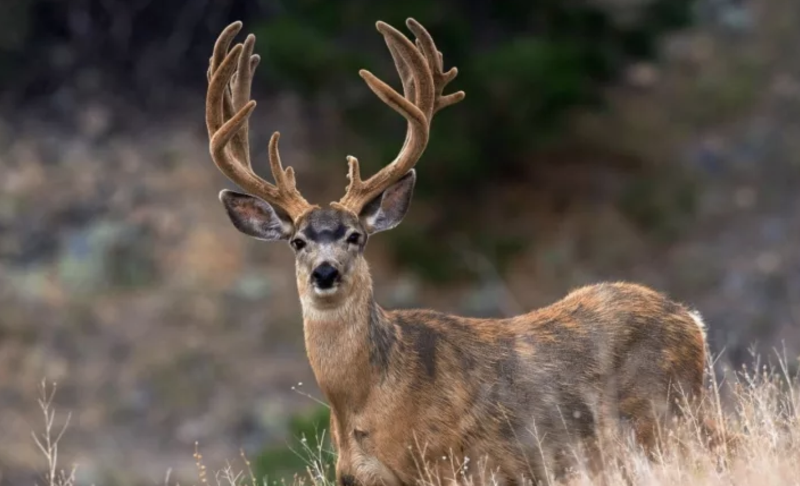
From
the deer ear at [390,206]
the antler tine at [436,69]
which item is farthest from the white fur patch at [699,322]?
the antler tine at [436,69]

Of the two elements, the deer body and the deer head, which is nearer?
the deer body

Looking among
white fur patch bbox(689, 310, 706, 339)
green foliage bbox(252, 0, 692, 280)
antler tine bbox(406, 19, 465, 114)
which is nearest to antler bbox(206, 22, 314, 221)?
antler tine bbox(406, 19, 465, 114)

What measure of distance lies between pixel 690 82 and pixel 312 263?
1986cm

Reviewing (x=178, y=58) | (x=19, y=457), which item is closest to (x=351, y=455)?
(x=19, y=457)

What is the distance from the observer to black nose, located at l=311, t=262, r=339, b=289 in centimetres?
872

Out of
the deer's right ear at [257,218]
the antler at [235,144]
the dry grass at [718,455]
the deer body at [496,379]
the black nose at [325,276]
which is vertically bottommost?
the dry grass at [718,455]

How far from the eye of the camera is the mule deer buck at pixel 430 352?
8633mm

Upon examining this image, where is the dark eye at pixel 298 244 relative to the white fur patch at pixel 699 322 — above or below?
above

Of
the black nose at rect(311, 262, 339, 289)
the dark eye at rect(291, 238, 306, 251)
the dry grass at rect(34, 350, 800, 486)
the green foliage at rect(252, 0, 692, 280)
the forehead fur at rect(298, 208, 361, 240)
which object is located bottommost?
the dry grass at rect(34, 350, 800, 486)

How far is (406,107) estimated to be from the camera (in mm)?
9406

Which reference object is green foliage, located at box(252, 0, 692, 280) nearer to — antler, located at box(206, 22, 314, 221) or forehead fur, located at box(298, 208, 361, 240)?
antler, located at box(206, 22, 314, 221)

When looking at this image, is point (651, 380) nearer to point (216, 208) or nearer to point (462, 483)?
point (462, 483)

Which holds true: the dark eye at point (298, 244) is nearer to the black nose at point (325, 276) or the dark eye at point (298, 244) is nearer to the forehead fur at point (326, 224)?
the forehead fur at point (326, 224)

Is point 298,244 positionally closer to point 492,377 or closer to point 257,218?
point 257,218
